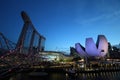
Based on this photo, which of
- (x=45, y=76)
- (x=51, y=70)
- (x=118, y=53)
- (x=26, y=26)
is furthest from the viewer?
(x=118, y=53)

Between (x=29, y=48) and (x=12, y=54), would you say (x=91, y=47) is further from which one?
(x=12, y=54)

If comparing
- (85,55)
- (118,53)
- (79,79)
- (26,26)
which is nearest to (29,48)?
(26,26)

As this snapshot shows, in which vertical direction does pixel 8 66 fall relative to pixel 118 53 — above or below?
below

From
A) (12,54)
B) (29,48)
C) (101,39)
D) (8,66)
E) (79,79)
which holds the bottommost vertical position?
(79,79)

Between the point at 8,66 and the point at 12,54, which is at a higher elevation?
the point at 12,54

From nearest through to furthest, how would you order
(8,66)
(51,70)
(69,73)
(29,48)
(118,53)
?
(8,66) → (69,73) → (51,70) → (29,48) → (118,53)

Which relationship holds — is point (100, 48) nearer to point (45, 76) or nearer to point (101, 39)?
point (101, 39)

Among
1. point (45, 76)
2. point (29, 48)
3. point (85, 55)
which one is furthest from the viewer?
point (85, 55)

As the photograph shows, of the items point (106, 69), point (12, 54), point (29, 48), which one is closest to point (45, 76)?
point (12, 54)

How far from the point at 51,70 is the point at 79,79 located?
280 inches

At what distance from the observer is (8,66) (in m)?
23.5

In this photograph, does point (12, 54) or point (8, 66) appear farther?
point (12, 54)

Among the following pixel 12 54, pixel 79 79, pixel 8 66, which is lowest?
pixel 79 79

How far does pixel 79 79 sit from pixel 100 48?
35406 mm
